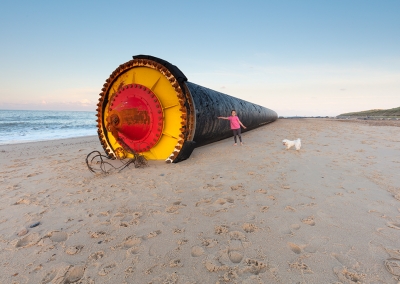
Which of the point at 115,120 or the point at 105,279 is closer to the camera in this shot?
the point at 105,279

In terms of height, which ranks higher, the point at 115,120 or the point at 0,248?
the point at 115,120

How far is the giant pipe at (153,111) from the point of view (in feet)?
15.0

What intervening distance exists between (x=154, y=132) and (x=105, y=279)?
3.43 m

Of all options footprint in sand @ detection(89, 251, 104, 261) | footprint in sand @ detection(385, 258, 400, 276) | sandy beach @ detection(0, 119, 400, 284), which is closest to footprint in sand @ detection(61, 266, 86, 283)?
sandy beach @ detection(0, 119, 400, 284)

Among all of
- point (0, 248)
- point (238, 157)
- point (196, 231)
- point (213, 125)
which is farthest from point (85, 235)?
point (213, 125)

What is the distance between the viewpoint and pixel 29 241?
2098 millimetres

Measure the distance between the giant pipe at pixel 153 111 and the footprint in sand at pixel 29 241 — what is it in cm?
272

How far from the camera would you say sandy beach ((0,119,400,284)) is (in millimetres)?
1666

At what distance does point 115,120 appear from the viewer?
4.63 meters

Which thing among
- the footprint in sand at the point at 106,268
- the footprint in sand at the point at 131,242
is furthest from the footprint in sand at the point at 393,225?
the footprint in sand at the point at 106,268

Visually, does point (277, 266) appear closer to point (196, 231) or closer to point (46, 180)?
point (196, 231)

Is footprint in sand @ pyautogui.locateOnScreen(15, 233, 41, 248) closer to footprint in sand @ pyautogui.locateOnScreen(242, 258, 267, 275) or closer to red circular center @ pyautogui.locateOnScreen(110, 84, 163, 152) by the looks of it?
footprint in sand @ pyautogui.locateOnScreen(242, 258, 267, 275)

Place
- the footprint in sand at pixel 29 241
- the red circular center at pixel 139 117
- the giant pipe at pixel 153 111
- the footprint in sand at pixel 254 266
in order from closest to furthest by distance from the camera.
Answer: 1. the footprint in sand at pixel 254 266
2. the footprint in sand at pixel 29 241
3. the giant pipe at pixel 153 111
4. the red circular center at pixel 139 117

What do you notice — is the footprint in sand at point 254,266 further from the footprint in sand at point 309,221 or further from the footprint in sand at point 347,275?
the footprint in sand at point 309,221
